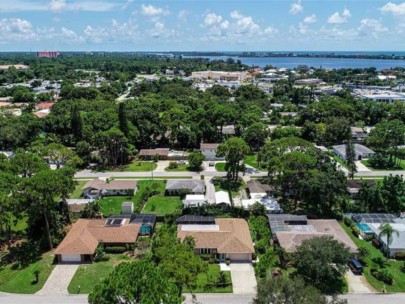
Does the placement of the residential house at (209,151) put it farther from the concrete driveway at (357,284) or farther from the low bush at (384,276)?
the low bush at (384,276)

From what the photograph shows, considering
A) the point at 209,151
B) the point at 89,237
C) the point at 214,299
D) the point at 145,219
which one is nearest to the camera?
the point at 214,299

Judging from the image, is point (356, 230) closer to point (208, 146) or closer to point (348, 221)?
point (348, 221)

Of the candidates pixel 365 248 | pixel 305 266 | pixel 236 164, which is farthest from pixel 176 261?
pixel 236 164

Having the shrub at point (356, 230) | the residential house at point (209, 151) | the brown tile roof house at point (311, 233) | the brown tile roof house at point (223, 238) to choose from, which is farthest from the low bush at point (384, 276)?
the residential house at point (209, 151)

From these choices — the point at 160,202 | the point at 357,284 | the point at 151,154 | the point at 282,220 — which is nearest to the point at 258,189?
the point at 282,220

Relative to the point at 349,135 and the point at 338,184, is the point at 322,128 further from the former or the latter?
the point at 338,184

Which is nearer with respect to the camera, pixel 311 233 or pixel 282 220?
pixel 311 233

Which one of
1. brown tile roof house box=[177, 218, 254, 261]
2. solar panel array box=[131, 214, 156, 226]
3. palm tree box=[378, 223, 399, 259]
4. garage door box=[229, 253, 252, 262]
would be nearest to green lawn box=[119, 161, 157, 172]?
solar panel array box=[131, 214, 156, 226]

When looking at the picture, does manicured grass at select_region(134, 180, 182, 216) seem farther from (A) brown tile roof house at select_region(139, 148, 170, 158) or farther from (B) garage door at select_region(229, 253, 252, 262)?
(A) brown tile roof house at select_region(139, 148, 170, 158)
